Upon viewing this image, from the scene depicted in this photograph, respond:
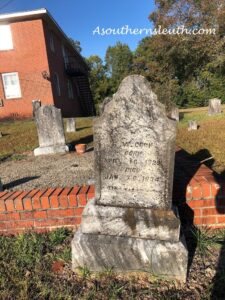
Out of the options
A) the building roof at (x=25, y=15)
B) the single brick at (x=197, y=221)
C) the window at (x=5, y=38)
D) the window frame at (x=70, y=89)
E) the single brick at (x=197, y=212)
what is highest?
the building roof at (x=25, y=15)

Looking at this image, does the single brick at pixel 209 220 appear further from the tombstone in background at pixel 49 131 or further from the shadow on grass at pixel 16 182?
the tombstone in background at pixel 49 131

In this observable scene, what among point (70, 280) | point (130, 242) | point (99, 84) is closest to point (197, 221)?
point (130, 242)

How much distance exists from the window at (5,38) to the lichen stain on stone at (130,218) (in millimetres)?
18935

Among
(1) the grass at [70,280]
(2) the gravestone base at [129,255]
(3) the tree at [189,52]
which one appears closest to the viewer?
(1) the grass at [70,280]

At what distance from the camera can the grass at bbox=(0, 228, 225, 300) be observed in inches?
83.3

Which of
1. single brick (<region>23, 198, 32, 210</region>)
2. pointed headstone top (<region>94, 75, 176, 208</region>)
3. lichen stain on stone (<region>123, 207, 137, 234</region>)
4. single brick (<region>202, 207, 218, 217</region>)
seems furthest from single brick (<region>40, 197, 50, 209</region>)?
single brick (<region>202, 207, 218, 217</region>)

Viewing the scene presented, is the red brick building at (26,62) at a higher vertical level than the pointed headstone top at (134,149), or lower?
higher

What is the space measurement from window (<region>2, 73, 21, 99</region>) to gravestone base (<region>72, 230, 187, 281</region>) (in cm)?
1819

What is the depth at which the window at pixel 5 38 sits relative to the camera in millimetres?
17828

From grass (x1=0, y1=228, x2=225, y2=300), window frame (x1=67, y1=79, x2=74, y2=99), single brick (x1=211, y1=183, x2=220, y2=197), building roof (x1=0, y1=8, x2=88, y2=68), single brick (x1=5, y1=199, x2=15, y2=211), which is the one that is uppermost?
building roof (x1=0, y1=8, x2=88, y2=68)

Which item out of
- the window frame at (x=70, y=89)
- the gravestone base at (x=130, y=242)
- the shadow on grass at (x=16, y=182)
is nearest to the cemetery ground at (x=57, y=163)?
the shadow on grass at (x=16, y=182)

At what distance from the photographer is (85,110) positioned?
27.6 m

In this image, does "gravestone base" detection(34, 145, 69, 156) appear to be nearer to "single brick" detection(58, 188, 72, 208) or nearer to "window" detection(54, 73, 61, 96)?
"single brick" detection(58, 188, 72, 208)

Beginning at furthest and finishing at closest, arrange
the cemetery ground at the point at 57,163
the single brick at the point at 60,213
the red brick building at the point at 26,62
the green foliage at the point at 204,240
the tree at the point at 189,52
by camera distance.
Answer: the tree at the point at 189,52 → the red brick building at the point at 26,62 → the cemetery ground at the point at 57,163 → the single brick at the point at 60,213 → the green foliage at the point at 204,240
